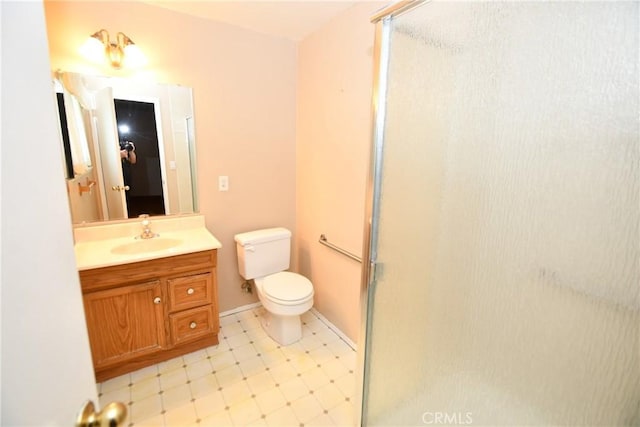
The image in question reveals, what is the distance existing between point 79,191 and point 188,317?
3.27 ft

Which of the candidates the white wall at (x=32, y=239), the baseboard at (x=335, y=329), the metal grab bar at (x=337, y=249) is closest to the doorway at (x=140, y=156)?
the metal grab bar at (x=337, y=249)

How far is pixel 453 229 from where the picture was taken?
1.10 m

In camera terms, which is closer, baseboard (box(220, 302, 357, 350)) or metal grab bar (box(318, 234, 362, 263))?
metal grab bar (box(318, 234, 362, 263))

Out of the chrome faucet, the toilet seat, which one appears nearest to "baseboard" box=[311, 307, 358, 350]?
the toilet seat

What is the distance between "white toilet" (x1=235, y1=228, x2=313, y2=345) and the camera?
75.7 inches

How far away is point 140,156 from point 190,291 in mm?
928

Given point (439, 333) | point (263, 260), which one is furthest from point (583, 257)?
point (263, 260)

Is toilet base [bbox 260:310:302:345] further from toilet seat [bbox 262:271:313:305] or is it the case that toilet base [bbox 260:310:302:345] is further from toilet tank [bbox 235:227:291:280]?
toilet tank [bbox 235:227:291:280]

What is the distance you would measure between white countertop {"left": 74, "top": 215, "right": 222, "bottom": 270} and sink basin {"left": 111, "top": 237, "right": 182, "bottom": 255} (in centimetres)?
2

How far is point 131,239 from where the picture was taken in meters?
1.86

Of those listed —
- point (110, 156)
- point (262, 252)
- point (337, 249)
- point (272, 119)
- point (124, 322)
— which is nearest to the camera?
point (124, 322)

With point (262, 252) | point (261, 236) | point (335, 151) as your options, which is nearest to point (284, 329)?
point (262, 252)

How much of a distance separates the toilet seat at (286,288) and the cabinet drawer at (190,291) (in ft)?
1.20

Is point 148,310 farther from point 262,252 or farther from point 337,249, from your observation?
point 337,249
